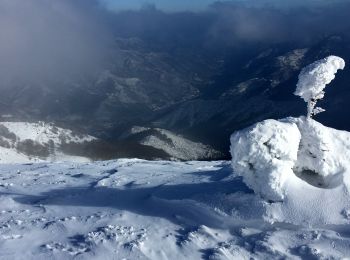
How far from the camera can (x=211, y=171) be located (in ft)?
143

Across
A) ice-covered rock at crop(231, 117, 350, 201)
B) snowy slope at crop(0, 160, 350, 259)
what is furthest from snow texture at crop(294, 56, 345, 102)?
snowy slope at crop(0, 160, 350, 259)

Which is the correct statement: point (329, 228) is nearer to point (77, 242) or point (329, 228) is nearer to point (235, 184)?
point (235, 184)

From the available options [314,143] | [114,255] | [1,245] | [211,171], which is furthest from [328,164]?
[1,245]

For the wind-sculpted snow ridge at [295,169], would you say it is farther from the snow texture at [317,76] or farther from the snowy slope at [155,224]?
the snow texture at [317,76]

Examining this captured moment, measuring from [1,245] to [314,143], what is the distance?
20428 mm

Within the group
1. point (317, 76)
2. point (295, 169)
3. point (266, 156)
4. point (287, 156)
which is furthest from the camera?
point (317, 76)

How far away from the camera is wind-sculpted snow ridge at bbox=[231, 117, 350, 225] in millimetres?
31094

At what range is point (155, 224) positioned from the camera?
31.7 meters

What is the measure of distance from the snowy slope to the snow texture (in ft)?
25.9

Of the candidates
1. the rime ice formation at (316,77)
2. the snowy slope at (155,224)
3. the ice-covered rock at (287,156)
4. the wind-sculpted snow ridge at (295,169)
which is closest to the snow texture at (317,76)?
the rime ice formation at (316,77)

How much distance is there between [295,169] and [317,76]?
6.50m

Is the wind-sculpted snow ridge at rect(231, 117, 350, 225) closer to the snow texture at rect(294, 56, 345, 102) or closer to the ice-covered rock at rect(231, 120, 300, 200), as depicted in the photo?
the ice-covered rock at rect(231, 120, 300, 200)

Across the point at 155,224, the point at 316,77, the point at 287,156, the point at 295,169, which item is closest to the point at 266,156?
the point at 287,156

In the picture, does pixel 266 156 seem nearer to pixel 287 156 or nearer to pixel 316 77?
pixel 287 156
